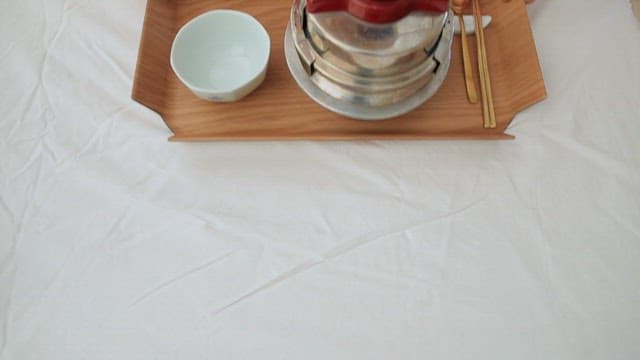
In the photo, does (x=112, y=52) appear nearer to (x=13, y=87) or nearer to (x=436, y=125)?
(x=13, y=87)

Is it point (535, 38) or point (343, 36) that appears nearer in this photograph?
point (343, 36)

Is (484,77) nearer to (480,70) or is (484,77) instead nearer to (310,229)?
(480,70)

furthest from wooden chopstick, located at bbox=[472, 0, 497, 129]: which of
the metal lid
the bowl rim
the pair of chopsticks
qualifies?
the bowl rim

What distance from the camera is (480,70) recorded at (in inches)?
22.7

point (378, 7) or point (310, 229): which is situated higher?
point (378, 7)

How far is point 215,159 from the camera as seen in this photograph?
0.57 metres

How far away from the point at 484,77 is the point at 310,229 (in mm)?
278

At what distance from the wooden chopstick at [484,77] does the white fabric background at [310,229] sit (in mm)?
35

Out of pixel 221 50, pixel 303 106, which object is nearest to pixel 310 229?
pixel 303 106

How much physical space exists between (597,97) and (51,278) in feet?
2.22

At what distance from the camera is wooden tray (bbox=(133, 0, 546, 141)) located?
22.0 inches

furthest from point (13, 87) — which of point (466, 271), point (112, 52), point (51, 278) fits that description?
point (466, 271)

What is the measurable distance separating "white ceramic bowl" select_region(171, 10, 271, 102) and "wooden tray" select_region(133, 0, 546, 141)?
0.07 feet

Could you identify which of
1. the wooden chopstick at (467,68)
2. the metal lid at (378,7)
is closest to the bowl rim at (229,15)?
the metal lid at (378,7)
